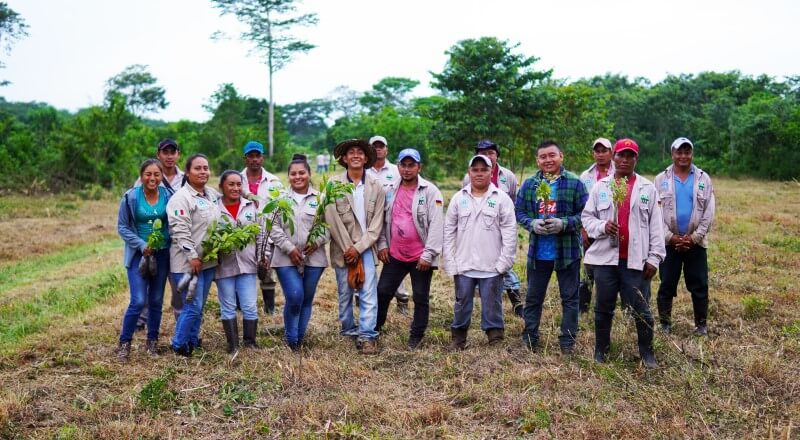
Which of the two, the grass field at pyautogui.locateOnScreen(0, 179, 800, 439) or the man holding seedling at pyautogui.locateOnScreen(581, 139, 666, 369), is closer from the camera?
the grass field at pyautogui.locateOnScreen(0, 179, 800, 439)

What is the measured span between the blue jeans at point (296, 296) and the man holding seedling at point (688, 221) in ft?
10.6

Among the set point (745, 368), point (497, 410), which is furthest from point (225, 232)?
point (745, 368)

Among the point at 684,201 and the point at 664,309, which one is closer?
the point at 684,201

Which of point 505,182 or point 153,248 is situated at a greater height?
point 505,182

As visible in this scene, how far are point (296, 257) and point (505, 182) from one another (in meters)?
2.50

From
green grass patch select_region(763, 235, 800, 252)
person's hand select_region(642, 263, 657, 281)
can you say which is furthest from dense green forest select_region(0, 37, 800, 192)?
person's hand select_region(642, 263, 657, 281)

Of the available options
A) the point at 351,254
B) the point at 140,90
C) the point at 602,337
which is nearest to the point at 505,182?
the point at 351,254

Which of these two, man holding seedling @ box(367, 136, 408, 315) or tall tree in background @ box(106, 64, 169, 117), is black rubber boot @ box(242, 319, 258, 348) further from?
tall tree in background @ box(106, 64, 169, 117)

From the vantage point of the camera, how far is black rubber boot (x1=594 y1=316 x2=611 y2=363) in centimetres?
539

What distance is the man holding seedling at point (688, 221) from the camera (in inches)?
240

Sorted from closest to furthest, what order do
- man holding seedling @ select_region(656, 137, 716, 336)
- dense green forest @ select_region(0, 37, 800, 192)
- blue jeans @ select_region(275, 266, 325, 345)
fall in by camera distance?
blue jeans @ select_region(275, 266, 325, 345)
man holding seedling @ select_region(656, 137, 716, 336)
dense green forest @ select_region(0, 37, 800, 192)

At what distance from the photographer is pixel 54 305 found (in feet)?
25.6

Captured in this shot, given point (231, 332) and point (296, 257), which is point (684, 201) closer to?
point (296, 257)

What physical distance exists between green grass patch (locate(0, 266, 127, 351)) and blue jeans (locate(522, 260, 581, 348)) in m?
4.63
